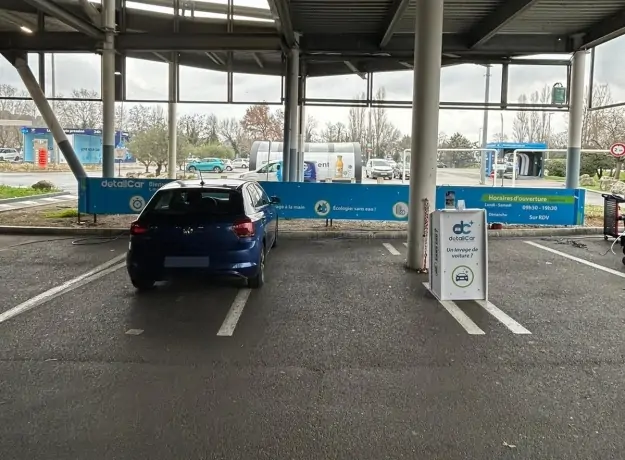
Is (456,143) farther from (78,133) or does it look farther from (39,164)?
(39,164)

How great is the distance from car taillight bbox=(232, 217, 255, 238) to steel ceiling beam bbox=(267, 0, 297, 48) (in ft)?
24.9

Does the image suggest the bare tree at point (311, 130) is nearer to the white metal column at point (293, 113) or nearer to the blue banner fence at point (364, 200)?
the white metal column at point (293, 113)

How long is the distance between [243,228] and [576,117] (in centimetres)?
1361

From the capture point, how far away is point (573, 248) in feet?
39.5

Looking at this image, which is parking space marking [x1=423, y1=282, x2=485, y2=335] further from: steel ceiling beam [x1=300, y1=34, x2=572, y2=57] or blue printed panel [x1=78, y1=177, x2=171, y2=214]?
steel ceiling beam [x1=300, y1=34, x2=572, y2=57]

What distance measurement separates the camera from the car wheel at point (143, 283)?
7616 millimetres

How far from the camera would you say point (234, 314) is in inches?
265

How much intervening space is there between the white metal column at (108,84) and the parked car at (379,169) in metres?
15.4

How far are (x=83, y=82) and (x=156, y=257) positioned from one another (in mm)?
13872

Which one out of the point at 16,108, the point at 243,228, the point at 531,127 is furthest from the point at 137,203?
the point at 531,127

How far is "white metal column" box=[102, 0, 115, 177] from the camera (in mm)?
16141


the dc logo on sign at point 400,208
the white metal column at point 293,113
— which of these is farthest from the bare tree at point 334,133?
the dc logo on sign at point 400,208

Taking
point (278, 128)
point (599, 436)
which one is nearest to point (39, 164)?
point (278, 128)

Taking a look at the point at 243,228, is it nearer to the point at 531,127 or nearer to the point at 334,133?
the point at 334,133
